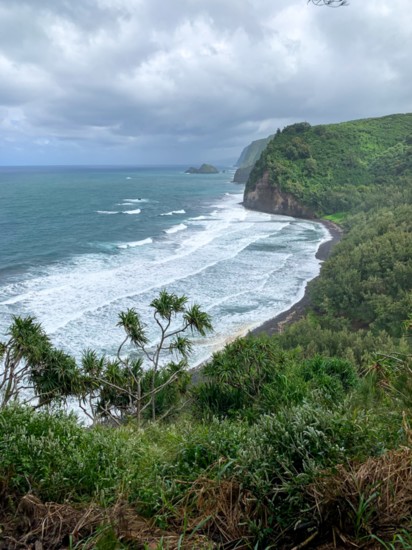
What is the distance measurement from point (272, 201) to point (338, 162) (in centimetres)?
1934

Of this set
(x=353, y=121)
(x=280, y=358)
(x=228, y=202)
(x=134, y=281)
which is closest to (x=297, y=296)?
(x=134, y=281)

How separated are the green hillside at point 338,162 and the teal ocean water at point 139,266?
871cm

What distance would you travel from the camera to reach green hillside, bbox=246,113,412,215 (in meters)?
76.1

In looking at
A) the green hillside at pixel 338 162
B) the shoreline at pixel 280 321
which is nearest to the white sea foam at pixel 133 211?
the green hillside at pixel 338 162

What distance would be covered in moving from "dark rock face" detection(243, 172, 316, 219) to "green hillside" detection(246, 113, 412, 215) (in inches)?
43.1

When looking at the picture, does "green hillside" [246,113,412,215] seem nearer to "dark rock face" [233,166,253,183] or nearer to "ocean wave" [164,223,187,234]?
"ocean wave" [164,223,187,234]

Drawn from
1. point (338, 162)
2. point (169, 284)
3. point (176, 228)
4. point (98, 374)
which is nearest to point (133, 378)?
point (98, 374)

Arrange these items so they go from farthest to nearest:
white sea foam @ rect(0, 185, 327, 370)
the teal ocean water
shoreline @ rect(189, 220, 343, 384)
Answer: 1. the teal ocean water
2. white sea foam @ rect(0, 185, 327, 370)
3. shoreline @ rect(189, 220, 343, 384)

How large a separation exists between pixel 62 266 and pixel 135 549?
1522 inches

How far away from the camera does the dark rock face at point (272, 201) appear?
78188 millimetres

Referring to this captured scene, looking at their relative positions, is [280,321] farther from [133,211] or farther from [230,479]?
[133,211]

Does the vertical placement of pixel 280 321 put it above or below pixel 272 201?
below

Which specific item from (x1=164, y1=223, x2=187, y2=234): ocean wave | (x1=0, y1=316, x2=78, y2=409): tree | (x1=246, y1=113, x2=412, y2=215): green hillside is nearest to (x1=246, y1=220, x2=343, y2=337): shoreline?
(x1=0, y1=316, x2=78, y2=409): tree

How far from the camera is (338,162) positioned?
3573 inches
